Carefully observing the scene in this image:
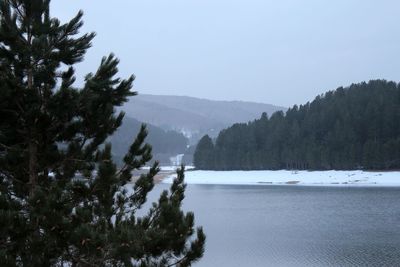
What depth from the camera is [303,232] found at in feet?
99.0

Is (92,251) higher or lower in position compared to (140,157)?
lower

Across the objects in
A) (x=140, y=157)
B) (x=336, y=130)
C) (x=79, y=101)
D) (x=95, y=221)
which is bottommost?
(x=95, y=221)

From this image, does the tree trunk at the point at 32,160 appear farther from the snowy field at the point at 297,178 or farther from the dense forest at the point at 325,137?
the dense forest at the point at 325,137

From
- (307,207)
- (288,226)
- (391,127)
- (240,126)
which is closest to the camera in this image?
(288,226)

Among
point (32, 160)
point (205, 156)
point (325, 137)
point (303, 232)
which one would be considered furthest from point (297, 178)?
point (32, 160)

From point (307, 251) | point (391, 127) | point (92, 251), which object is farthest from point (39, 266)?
point (391, 127)

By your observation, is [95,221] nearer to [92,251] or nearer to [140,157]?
[92,251]

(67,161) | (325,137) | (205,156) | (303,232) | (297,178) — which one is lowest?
(303,232)

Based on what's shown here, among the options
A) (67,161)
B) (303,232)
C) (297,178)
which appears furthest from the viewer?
(297,178)

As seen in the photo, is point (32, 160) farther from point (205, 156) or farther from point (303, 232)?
point (205, 156)

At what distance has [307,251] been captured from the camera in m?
24.3

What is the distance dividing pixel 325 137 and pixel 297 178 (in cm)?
1547

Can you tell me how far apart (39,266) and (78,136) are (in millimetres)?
2149

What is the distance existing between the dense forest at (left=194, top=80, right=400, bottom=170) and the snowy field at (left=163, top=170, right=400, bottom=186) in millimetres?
4301
